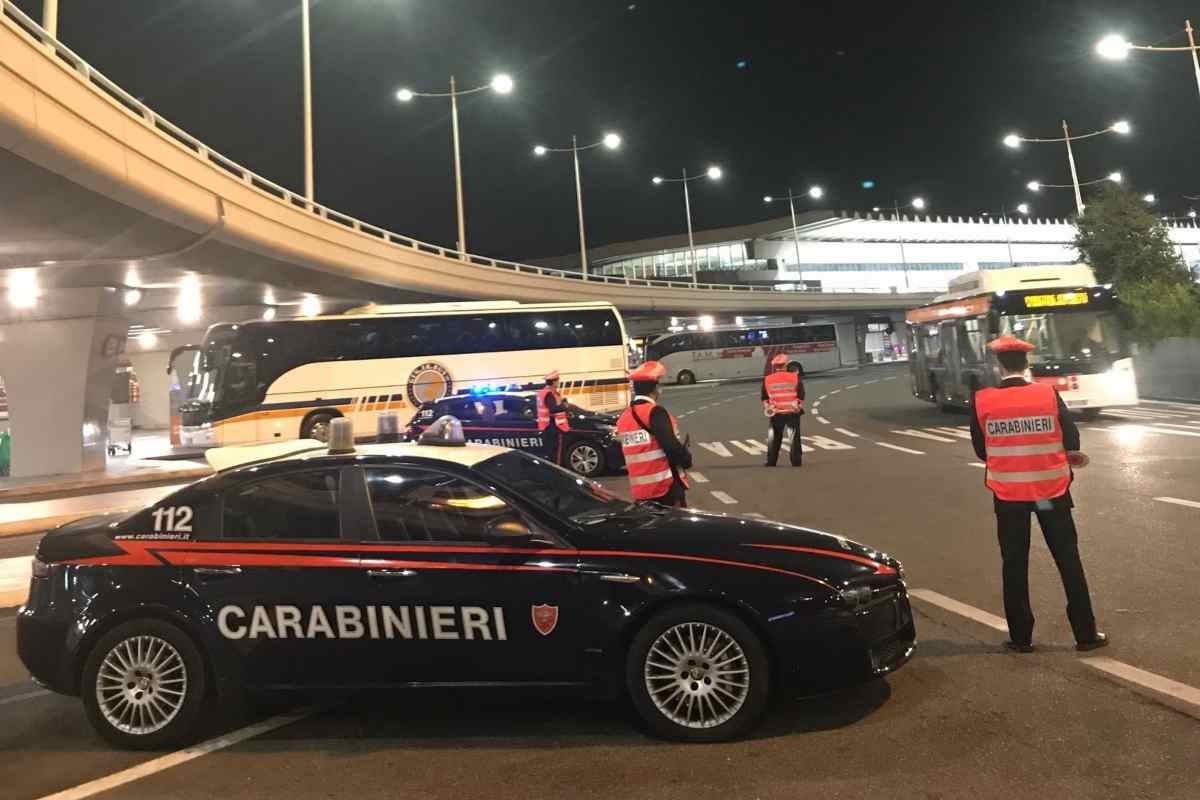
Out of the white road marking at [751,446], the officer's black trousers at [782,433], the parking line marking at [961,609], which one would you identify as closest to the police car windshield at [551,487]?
the parking line marking at [961,609]

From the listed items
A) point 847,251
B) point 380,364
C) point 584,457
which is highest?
point 847,251

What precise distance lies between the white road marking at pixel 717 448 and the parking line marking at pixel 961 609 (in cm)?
978

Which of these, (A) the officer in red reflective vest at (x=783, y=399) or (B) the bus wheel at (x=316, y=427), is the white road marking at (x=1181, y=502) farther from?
(B) the bus wheel at (x=316, y=427)

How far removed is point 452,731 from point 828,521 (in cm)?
579

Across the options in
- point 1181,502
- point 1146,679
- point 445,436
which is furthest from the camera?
point 1181,502

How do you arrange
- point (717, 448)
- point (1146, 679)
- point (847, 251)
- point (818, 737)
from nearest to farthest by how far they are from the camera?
1. point (818, 737)
2. point (1146, 679)
3. point (717, 448)
4. point (847, 251)

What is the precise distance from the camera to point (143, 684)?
417 centimetres

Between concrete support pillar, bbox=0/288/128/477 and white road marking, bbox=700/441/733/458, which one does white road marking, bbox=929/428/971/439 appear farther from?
concrete support pillar, bbox=0/288/128/477

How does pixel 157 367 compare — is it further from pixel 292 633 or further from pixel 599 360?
pixel 292 633

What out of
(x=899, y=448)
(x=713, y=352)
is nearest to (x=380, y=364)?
(x=899, y=448)

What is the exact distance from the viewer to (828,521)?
29.3 feet

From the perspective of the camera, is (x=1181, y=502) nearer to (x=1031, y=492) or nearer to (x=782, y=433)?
(x=1031, y=492)

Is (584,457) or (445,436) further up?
(445,436)

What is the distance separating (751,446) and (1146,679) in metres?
13.3
